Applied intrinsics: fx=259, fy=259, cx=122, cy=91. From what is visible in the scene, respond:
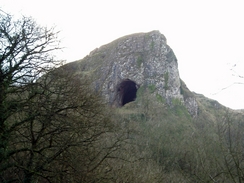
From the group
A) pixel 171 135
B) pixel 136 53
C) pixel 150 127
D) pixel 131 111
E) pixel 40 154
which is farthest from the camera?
pixel 136 53

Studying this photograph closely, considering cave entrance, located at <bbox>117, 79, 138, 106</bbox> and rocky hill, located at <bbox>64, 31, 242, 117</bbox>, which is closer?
rocky hill, located at <bbox>64, 31, 242, 117</bbox>

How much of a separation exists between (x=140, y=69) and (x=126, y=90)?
557 centimetres

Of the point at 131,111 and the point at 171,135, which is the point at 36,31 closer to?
the point at 171,135

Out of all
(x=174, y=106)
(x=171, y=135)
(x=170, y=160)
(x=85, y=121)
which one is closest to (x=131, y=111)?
(x=174, y=106)

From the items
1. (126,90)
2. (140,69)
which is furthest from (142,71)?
(126,90)

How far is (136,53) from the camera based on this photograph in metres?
41.2

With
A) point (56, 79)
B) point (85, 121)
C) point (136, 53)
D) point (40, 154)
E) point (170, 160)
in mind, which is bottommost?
point (170, 160)

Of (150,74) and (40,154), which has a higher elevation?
(150,74)

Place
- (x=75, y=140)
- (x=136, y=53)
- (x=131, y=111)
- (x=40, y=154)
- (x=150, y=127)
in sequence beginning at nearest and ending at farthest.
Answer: (x=40, y=154) → (x=75, y=140) → (x=150, y=127) → (x=131, y=111) → (x=136, y=53)

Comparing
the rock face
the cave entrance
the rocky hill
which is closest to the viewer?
the rocky hill

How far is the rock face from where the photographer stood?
39.0 metres

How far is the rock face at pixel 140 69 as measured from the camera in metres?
39.0

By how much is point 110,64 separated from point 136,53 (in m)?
4.51

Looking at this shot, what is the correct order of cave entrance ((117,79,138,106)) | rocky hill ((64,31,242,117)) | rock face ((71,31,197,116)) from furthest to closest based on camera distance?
cave entrance ((117,79,138,106)), rock face ((71,31,197,116)), rocky hill ((64,31,242,117))
